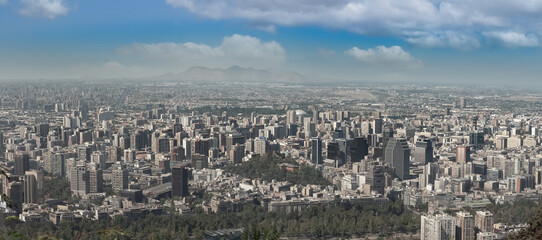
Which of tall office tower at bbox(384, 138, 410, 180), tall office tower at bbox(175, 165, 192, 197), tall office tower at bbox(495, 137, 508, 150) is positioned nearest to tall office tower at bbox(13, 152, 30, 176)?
tall office tower at bbox(175, 165, 192, 197)

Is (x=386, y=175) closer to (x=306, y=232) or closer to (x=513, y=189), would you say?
(x=513, y=189)

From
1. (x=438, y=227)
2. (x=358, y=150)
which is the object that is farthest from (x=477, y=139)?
(x=438, y=227)

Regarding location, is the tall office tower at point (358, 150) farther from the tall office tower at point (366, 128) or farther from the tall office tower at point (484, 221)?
the tall office tower at point (484, 221)

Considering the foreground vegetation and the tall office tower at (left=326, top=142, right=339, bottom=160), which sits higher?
the tall office tower at (left=326, top=142, right=339, bottom=160)

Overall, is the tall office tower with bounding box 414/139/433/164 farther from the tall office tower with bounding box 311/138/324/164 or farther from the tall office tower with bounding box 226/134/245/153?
the tall office tower with bounding box 226/134/245/153

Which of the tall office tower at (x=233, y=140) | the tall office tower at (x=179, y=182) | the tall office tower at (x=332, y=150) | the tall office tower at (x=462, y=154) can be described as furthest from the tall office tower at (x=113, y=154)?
the tall office tower at (x=462, y=154)

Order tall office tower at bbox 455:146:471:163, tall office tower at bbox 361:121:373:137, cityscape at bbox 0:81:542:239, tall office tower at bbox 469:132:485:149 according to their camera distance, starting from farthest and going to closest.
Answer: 1. tall office tower at bbox 361:121:373:137
2. tall office tower at bbox 469:132:485:149
3. tall office tower at bbox 455:146:471:163
4. cityscape at bbox 0:81:542:239
